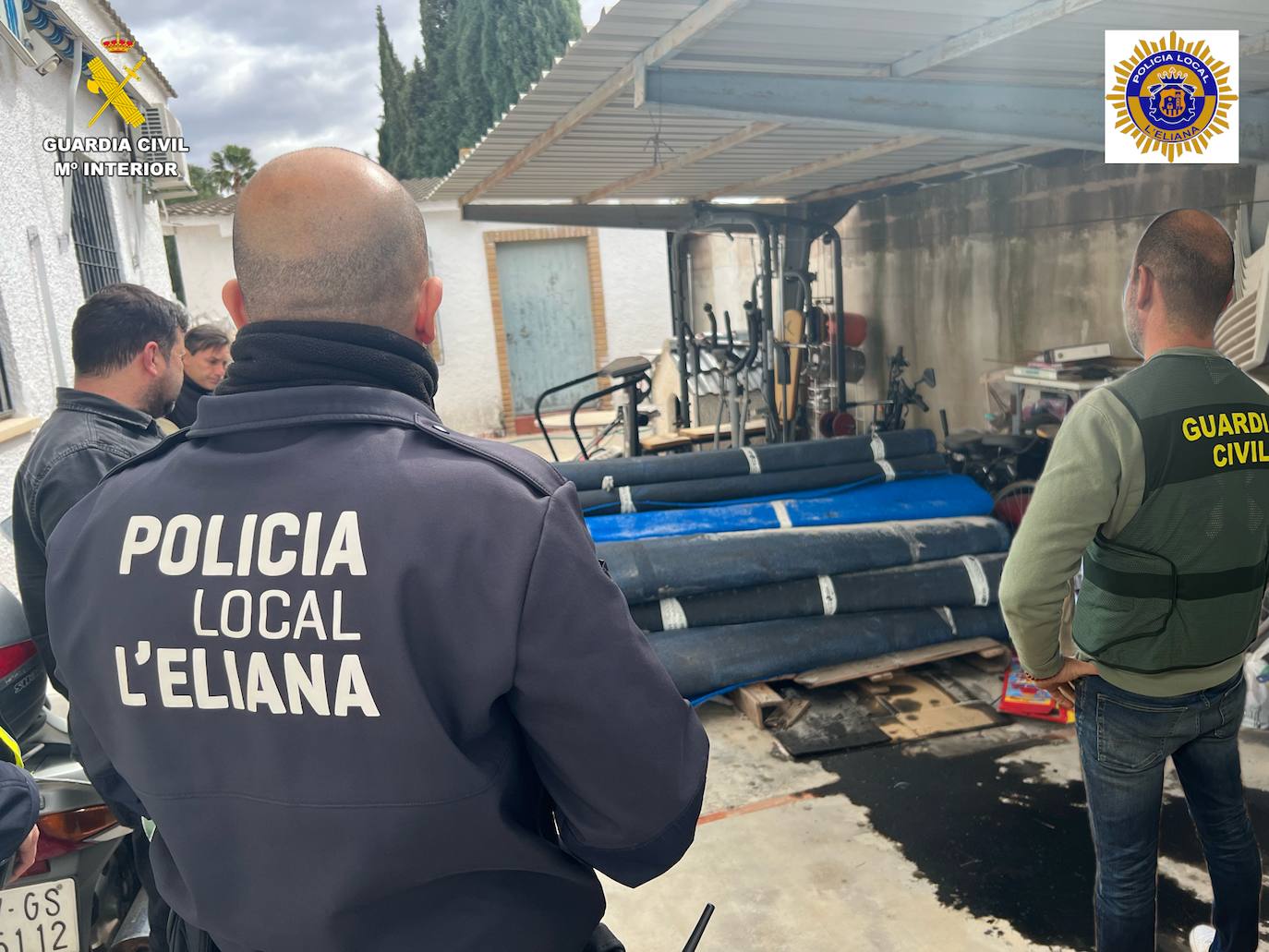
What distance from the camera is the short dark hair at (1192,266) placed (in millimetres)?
1814

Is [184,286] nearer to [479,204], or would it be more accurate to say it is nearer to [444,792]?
[479,204]

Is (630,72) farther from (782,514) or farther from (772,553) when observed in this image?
(782,514)

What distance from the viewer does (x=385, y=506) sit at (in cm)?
97

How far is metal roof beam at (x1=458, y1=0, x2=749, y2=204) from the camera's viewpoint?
2.77 meters

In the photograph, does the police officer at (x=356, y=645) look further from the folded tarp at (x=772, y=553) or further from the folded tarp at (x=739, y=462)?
the folded tarp at (x=739, y=462)

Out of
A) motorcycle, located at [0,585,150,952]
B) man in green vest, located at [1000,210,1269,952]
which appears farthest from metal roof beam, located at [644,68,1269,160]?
motorcycle, located at [0,585,150,952]

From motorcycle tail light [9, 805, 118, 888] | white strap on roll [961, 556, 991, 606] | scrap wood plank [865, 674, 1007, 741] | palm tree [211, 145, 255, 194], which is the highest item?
palm tree [211, 145, 255, 194]

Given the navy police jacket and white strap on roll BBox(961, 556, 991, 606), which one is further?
white strap on roll BBox(961, 556, 991, 606)

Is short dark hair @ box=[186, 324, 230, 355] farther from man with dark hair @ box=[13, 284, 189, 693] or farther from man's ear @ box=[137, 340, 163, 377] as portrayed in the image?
man's ear @ box=[137, 340, 163, 377]

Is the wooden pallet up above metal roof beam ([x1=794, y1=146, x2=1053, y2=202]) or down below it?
below

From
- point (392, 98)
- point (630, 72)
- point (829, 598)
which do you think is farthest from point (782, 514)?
point (392, 98)

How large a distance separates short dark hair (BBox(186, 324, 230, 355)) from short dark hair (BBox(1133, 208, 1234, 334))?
3.49 m

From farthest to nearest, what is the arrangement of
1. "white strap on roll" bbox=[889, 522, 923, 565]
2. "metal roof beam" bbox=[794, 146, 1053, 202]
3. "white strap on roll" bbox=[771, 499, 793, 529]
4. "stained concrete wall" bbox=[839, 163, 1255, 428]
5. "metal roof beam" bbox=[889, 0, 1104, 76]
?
"metal roof beam" bbox=[794, 146, 1053, 202], "stained concrete wall" bbox=[839, 163, 1255, 428], "white strap on roll" bbox=[771, 499, 793, 529], "white strap on roll" bbox=[889, 522, 923, 565], "metal roof beam" bbox=[889, 0, 1104, 76]

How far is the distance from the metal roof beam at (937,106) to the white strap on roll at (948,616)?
2.24 metres
